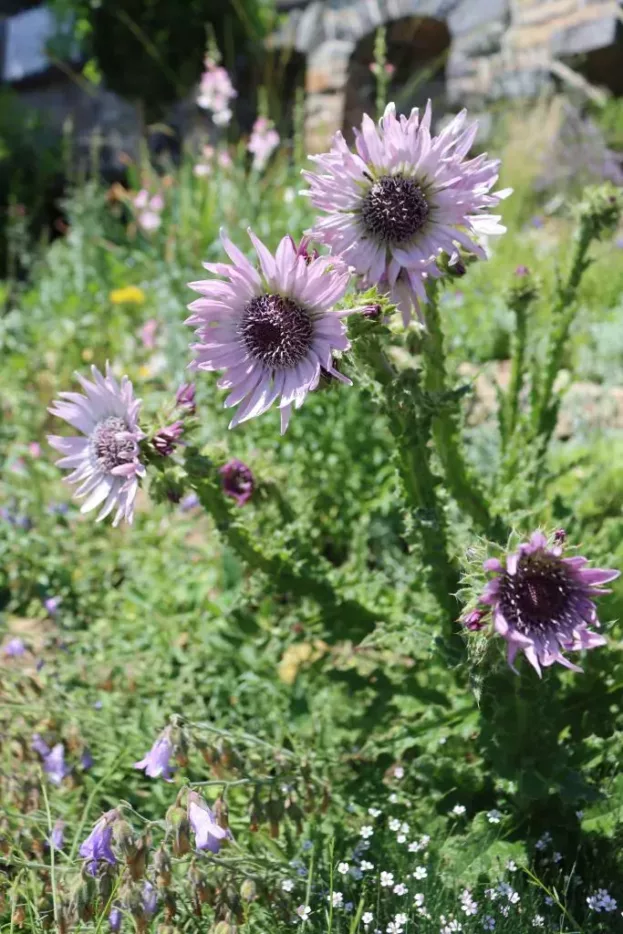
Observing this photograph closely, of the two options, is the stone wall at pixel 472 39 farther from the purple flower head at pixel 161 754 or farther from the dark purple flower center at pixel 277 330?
the purple flower head at pixel 161 754

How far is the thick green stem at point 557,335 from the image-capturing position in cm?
218

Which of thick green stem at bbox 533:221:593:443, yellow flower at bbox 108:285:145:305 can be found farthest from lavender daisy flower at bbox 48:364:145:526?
yellow flower at bbox 108:285:145:305

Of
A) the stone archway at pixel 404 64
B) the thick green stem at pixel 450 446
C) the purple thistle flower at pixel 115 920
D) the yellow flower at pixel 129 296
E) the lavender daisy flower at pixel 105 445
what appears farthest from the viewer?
the stone archway at pixel 404 64

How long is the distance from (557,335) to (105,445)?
125 centimetres

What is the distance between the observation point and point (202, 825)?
4.52ft

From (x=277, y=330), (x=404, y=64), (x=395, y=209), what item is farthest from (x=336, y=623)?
(x=404, y=64)

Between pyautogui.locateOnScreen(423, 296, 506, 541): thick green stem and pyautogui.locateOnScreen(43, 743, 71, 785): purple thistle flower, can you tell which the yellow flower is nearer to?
pyautogui.locateOnScreen(423, 296, 506, 541): thick green stem

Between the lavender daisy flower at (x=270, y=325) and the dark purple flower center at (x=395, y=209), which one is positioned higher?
the dark purple flower center at (x=395, y=209)

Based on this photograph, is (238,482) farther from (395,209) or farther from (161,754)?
(395,209)

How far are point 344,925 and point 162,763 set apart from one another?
455mm

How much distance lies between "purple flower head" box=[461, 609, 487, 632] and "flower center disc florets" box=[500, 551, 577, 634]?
1.5 inches

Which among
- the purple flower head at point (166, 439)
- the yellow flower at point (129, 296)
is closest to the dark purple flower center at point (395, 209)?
the purple flower head at point (166, 439)

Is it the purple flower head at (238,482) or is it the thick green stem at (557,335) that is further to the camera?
the thick green stem at (557,335)

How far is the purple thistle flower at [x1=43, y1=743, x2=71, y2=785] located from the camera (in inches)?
77.0
